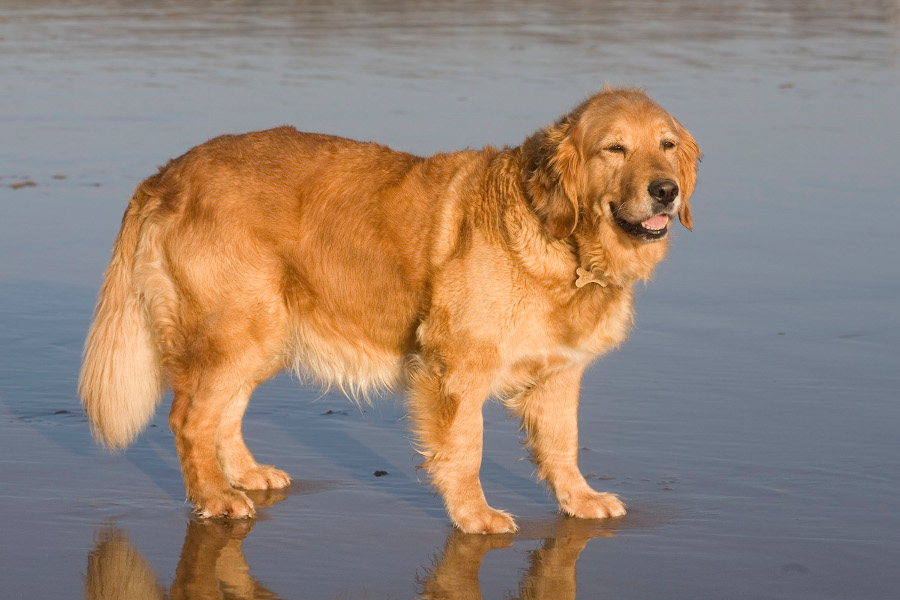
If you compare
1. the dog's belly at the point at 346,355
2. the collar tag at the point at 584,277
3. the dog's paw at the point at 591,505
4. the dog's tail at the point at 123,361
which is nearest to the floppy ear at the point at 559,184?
the collar tag at the point at 584,277

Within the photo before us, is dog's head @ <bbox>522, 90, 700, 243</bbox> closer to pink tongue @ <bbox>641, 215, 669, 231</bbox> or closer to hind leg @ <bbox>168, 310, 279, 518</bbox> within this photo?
pink tongue @ <bbox>641, 215, 669, 231</bbox>

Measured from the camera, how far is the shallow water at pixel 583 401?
4871 mm

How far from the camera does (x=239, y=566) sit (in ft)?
16.0

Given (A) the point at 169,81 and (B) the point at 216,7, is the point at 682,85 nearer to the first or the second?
(A) the point at 169,81

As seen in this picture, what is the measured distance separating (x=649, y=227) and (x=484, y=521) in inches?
→ 52.2

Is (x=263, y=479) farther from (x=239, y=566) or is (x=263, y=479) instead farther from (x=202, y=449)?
(x=239, y=566)

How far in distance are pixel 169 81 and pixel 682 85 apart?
6.31 metres

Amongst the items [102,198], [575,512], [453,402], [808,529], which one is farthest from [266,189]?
[102,198]

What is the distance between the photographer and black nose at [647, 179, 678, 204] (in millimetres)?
5094

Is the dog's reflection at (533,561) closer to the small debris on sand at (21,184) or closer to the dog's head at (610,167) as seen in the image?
the dog's head at (610,167)

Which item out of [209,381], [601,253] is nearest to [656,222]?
[601,253]

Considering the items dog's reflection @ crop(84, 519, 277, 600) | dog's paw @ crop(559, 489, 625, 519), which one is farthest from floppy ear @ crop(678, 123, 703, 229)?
dog's reflection @ crop(84, 519, 277, 600)

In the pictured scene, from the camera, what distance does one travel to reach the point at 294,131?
234 inches

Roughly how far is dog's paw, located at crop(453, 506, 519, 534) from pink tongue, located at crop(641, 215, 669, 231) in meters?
1.28
